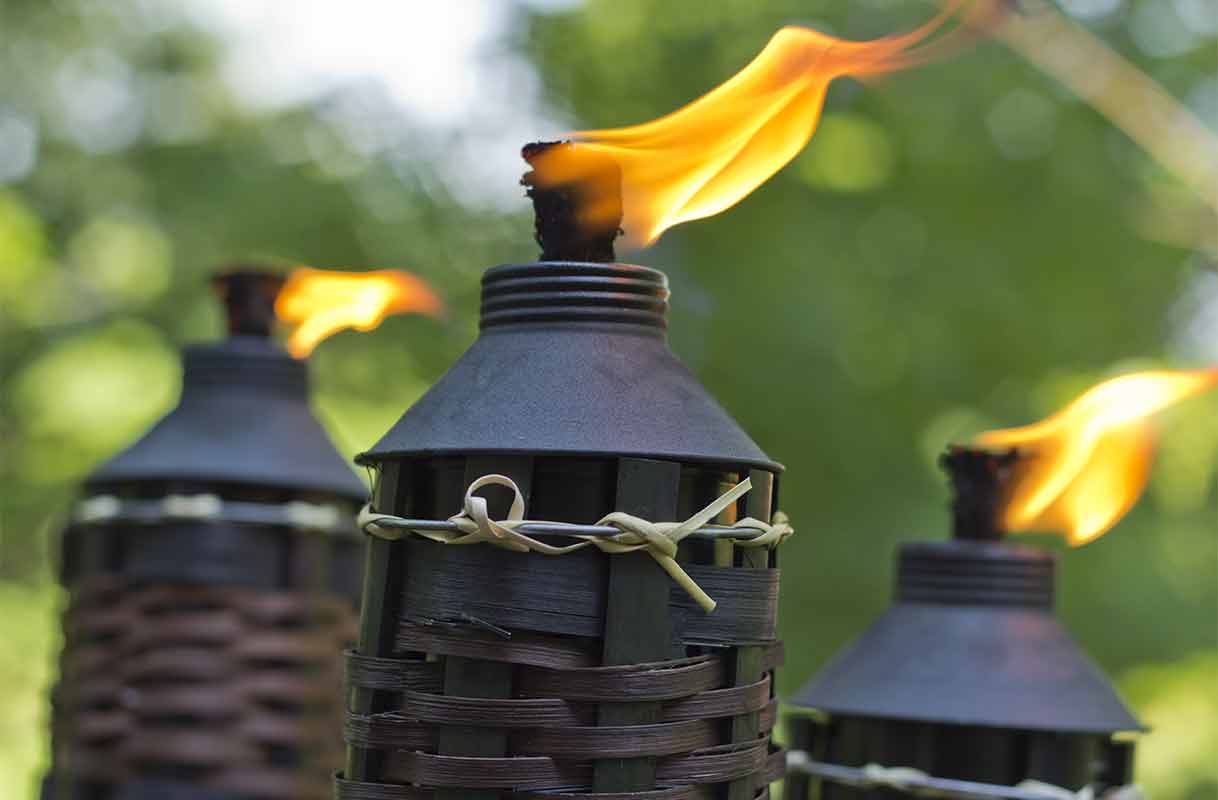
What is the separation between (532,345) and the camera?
50.4 inches

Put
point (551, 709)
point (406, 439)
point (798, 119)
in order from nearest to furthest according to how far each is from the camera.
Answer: point (551, 709), point (406, 439), point (798, 119)

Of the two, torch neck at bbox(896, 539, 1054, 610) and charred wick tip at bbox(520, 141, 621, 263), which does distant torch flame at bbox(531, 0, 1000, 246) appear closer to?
charred wick tip at bbox(520, 141, 621, 263)

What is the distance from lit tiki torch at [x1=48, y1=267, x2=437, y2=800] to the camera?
2002 millimetres

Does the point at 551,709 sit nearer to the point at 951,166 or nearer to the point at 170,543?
the point at 170,543

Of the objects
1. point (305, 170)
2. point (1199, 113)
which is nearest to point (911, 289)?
point (1199, 113)

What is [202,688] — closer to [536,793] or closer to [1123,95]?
[536,793]

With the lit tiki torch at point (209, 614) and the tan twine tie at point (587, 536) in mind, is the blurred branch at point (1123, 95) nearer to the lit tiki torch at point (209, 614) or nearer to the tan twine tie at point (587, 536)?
the lit tiki torch at point (209, 614)

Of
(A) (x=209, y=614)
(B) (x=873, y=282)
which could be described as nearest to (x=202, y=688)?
(A) (x=209, y=614)

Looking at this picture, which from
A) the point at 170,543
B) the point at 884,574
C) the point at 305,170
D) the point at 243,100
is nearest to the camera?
the point at 170,543

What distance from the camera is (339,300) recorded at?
7.30 ft

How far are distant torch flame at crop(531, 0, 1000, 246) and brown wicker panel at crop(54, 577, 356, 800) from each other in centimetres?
91

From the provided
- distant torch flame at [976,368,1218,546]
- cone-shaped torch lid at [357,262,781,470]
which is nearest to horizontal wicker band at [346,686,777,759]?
cone-shaped torch lid at [357,262,781,470]

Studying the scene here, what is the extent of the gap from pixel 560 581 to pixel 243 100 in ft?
22.9

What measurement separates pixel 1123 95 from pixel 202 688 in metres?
4.37
